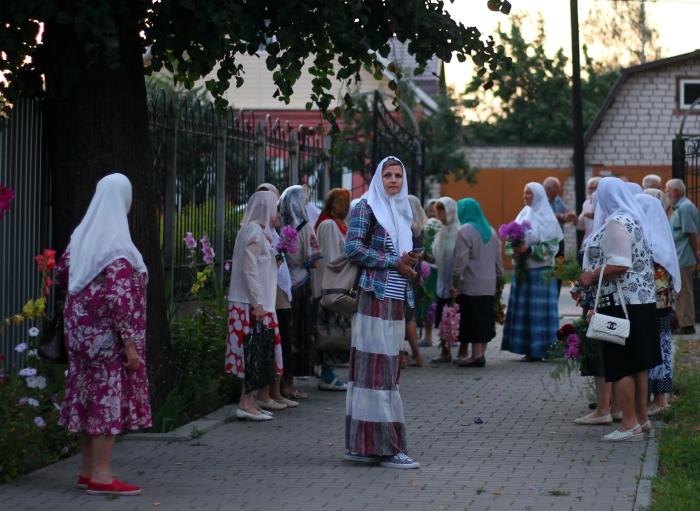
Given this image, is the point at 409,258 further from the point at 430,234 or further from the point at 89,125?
the point at 430,234

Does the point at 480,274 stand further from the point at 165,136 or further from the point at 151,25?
the point at 151,25

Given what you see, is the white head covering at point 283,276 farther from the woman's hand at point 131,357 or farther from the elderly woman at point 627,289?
the woman's hand at point 131,357

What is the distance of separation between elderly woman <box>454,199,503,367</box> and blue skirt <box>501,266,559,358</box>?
20.1 inches

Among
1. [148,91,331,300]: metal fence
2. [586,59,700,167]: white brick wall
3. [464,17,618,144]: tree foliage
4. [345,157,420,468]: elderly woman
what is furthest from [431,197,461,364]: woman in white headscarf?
[464,17,618,144]: tree foliage

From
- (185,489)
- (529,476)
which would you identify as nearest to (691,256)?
(529,476)

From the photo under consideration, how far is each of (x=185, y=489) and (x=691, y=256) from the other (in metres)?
10.6

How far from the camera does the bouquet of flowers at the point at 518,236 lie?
41.5 feet

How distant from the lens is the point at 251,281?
28.4 feet

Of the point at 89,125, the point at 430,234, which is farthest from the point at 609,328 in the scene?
the point at 430,234

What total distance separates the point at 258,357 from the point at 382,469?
2.01 m

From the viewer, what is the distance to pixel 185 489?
6.59m

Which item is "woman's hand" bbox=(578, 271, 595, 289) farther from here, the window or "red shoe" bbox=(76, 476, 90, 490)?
the window

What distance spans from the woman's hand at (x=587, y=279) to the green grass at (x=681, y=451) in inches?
47.6

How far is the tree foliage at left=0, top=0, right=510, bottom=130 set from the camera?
24.1 feet
